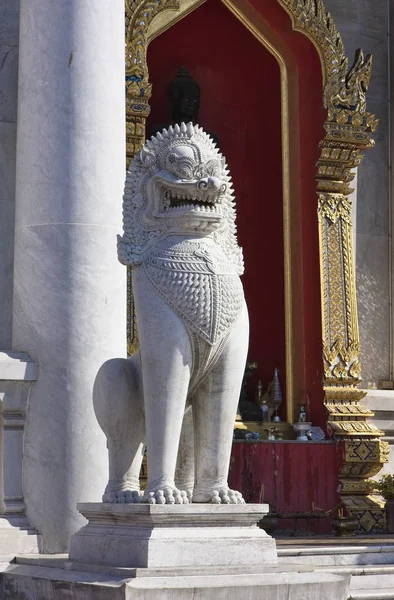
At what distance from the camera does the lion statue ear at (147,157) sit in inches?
362

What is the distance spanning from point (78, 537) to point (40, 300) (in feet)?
8.89

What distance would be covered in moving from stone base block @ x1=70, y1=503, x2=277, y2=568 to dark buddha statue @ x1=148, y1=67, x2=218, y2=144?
7.34m

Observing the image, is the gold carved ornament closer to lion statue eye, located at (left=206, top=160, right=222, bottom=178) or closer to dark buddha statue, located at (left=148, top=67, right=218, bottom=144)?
dark buddha statue, located at (left=148, top=67, right=218, bottom=144)

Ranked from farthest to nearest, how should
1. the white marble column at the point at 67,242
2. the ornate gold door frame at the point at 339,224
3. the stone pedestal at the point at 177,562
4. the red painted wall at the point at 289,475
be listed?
the ornate gold door frame at the point at 339,224 → the red painted wall at the point at 289,475 → the white marble column at the point at 67,242 → the stone pedestal at the point at 177,562

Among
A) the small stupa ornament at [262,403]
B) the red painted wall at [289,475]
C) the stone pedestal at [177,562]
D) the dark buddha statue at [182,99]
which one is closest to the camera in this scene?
the stone pedestal at [177,562]

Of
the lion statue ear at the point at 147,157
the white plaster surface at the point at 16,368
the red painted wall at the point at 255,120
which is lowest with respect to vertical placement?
the white plaster surface at the point at 16,368

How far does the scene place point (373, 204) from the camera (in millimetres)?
16531

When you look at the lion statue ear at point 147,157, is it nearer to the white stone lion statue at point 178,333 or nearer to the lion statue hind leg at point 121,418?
the white stone lion statue at point 178,333

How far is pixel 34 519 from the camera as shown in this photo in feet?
36.0

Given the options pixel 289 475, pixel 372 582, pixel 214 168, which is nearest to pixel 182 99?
pixel 289 475

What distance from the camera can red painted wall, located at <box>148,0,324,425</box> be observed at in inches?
620

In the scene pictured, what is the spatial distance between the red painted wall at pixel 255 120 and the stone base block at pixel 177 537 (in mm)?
7081

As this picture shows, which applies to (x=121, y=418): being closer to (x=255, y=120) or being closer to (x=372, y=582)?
(x=372, y=582)

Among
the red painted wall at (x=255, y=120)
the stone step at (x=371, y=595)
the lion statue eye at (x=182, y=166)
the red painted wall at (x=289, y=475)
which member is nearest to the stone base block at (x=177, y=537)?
the stone step at (x=371, y=595)
